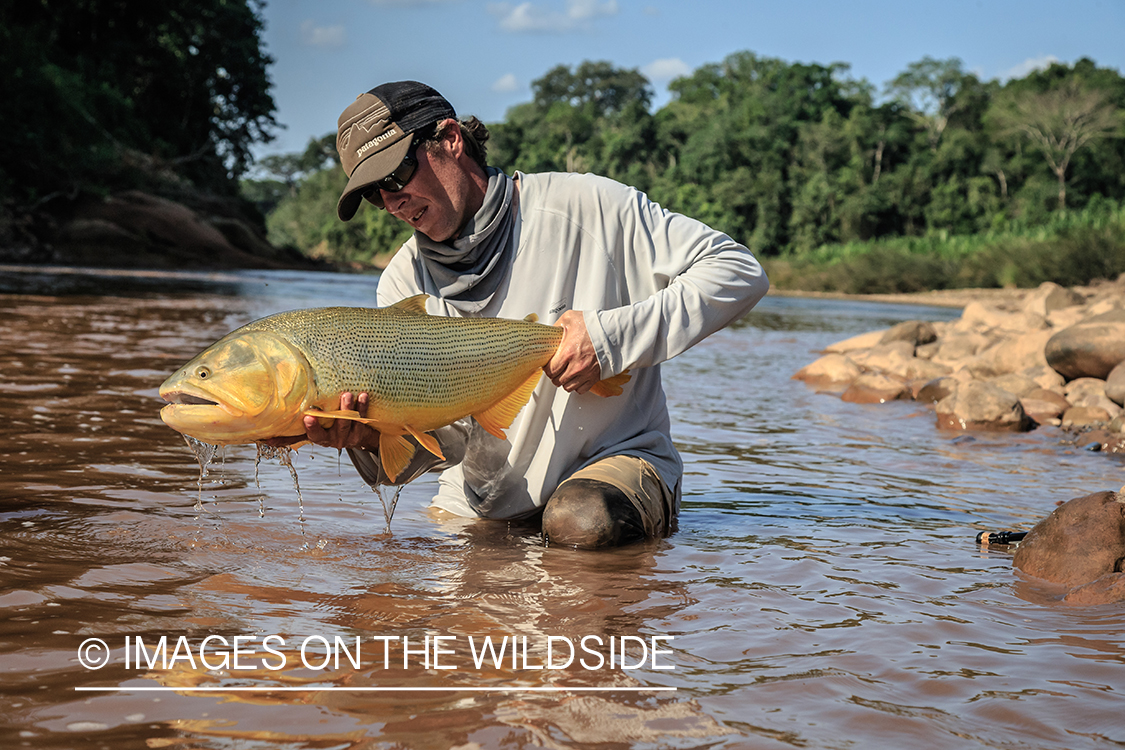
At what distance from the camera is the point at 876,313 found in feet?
104

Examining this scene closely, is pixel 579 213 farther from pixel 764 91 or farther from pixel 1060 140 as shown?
pixel 764 91

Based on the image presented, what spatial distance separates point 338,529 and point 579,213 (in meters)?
1.65

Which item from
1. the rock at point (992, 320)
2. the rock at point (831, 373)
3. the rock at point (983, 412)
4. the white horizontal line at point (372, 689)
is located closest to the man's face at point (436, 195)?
the white horizontal line at point (372, 689)

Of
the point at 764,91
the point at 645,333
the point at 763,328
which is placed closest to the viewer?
the point at 645,333

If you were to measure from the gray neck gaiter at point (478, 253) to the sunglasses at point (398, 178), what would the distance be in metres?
0.30

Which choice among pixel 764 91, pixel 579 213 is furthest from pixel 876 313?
pixel 764 91

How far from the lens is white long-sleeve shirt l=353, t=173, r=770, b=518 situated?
3918 millimetres

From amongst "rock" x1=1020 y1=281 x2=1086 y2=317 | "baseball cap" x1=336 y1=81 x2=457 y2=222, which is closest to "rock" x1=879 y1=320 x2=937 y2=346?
"rock" x1=1020 y1=281 x2=1086 y2=317

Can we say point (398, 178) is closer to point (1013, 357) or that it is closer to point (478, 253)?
point (478, 253)

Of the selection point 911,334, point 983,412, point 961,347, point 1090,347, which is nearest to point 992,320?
point 911,334

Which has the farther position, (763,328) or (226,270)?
(226,270)

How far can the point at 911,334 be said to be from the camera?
13117 millimetres

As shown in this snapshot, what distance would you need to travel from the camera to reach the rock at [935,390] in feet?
31.4

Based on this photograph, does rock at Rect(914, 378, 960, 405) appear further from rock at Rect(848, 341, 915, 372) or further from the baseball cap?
the baseball cap
